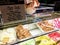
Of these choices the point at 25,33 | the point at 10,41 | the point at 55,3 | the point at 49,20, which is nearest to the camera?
the point at 10,41

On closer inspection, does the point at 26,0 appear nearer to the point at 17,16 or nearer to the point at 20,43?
the point at 17,16

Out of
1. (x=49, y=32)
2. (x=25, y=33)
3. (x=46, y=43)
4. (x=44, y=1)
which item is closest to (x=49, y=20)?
(x=49, y=32)

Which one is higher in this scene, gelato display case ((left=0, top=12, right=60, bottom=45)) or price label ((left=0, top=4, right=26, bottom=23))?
price label ((left=0, top=4, right=26, bottom=23))

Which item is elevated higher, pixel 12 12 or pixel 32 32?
pixel 12 12

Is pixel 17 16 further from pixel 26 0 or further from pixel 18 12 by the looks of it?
pixel 26 0

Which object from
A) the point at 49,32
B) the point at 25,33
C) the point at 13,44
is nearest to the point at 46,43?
the point at 49,32

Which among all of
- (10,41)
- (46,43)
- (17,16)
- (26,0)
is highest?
(26,0)

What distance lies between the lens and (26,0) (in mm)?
1404

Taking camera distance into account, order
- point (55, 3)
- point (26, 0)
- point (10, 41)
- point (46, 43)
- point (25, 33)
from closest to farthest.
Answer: point (10, 41) → point (25, 33) → point (46, 43) → point (26, 0) → point (55, 3)

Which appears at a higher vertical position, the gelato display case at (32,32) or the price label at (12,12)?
the price label at (12,12)

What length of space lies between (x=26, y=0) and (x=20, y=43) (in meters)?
0.52

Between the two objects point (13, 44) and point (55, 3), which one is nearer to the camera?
point (13, 44)

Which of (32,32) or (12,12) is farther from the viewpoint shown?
(32,32)

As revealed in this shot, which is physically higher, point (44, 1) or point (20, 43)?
point (44, 1)
